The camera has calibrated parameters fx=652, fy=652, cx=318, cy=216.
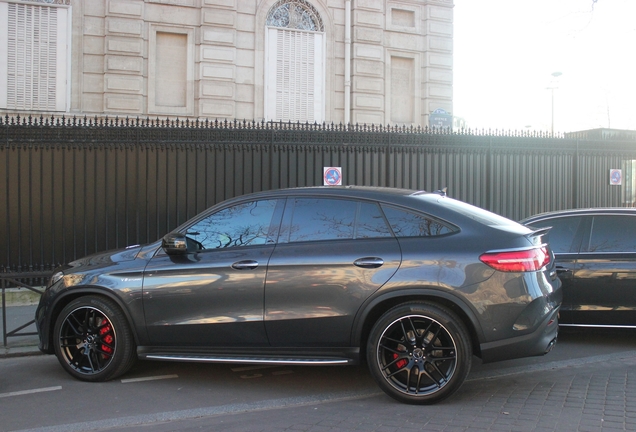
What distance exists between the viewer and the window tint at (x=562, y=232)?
7398 millimetres

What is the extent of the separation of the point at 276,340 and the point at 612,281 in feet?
12.5

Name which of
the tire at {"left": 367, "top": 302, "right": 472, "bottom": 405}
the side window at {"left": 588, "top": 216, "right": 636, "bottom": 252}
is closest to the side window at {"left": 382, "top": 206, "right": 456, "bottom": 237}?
the tire at {"left": 367, "top": 302, "right": 472, "bottom": 405}

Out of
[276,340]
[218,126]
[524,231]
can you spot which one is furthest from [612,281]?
[218,126]

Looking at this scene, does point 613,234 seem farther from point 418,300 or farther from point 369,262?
point 369,262

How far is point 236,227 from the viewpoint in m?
5.90

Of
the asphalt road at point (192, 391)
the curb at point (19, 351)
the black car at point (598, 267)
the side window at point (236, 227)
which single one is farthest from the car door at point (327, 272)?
the curb at point (19, 351)

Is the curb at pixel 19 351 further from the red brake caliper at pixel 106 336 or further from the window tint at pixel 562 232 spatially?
the window tint at pixel 562 232

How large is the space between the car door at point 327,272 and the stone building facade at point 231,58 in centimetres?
1196

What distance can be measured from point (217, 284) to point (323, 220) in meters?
1.08

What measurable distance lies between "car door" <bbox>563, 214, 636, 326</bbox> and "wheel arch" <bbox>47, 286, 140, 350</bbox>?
461 cm

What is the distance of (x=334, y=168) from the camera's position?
39.8 feet

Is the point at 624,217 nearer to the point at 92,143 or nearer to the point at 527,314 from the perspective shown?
the point at 527,314

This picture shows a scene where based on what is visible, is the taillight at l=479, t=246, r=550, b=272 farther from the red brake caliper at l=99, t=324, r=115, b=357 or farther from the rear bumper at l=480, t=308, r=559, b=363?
the red brake caliper at l=99, t=324, r=115, b=357

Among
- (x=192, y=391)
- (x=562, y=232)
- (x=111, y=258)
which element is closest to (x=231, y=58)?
(x=562, y=232)
